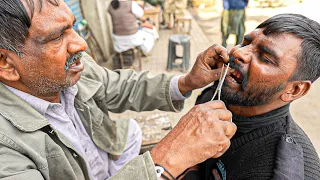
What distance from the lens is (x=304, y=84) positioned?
1.32m

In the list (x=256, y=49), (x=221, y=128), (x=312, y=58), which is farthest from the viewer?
(x=256, y=49)

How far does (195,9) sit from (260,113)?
33.0ft

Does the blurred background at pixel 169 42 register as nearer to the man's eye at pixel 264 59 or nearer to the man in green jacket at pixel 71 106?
the man in green jacket at pixel 71 106

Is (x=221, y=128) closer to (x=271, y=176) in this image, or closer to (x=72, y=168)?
(x=271, y=176)

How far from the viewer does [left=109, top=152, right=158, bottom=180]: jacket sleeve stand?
102cm

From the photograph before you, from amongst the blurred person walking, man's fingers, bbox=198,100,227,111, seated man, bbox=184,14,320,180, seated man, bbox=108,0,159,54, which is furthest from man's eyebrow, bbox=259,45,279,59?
the blurred person walking

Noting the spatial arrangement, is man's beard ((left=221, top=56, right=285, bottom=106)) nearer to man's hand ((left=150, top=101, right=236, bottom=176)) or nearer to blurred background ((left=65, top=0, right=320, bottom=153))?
man's hand ((left=150, top=101, right=236, bottom=176))

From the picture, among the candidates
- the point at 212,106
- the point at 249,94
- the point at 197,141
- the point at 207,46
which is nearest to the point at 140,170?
the point at 197,141

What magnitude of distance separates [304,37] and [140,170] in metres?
1.05

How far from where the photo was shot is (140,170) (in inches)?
40.8

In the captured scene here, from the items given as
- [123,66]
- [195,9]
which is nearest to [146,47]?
[123,66]

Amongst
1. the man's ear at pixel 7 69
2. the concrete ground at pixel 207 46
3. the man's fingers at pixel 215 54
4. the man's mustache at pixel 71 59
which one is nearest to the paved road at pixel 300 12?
the concrete ground at pixel 207 46

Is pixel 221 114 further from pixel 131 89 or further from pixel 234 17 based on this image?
pixel 234 17

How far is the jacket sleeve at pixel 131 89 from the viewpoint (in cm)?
178
